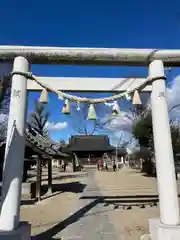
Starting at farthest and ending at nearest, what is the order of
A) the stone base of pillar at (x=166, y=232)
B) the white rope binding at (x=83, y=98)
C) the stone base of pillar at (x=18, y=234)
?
the white rope binding at (x=83, y=98)
the stone base of pillar at (x=166, y=232)
the stone base of pillar at (x=18, y=234)

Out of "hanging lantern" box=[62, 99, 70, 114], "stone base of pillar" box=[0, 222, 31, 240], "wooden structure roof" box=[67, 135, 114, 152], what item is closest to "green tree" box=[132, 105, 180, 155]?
"wooden structure roof" box=[67, 135, 114, 152]

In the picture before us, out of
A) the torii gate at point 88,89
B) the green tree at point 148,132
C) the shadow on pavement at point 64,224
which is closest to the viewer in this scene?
the torii gate at point 88,89

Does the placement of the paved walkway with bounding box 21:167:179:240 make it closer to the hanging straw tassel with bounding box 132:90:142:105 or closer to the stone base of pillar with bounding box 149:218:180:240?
the stone base of pillar with bounding box 149:218:180:240

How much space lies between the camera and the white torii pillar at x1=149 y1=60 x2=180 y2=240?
4.29 meters

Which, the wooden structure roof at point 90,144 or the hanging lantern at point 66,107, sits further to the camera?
the wooden structure roof at point 90,144

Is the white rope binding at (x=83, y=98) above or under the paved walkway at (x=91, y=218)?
above

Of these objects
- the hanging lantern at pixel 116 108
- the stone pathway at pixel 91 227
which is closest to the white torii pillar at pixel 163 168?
the hanging lantern at pixel 116 108

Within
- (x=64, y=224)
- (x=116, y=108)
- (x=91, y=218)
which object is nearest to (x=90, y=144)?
(x=91, y=218)

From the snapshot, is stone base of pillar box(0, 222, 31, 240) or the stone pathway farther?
the stone pathway

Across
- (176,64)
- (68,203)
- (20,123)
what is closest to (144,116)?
(68,203)

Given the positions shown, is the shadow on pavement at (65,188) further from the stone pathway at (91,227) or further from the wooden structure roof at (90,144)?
the wooden structure roof at (90,144)

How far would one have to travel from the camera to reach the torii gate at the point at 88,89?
425 centimetres

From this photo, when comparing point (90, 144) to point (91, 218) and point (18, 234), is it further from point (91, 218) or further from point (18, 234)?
point (18, 234)

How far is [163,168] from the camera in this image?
14.8 feet
